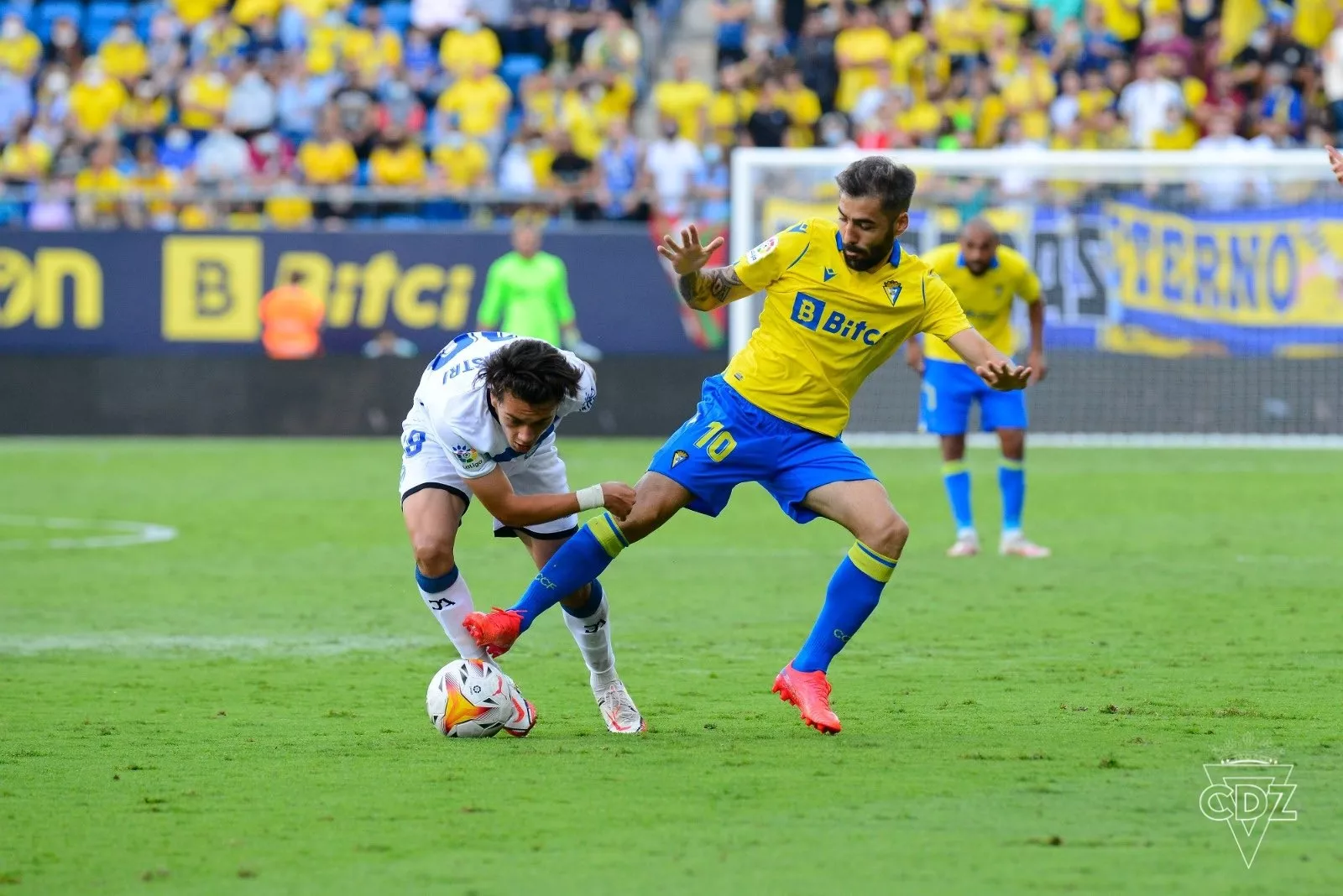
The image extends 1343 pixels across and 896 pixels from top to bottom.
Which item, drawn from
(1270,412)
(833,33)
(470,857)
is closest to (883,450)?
(1270,412)

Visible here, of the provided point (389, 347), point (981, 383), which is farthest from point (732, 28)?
point (981, 383)

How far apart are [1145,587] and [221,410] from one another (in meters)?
12.6

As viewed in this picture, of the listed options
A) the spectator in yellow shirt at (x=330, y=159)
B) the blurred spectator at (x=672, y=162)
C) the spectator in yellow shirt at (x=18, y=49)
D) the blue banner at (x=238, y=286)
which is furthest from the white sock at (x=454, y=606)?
the spectator in yellow shirt at (x=18, y=49)

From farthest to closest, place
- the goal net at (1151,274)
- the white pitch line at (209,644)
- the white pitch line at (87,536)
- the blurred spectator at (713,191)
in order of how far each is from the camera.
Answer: the blurred spectator at (713,191), the goal net at (1151,274), the white pitch line at (87,536), the white pitch line at (209,644)

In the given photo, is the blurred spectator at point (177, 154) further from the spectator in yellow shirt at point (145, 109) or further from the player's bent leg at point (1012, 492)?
the player's bent leg at point (1012, 492)

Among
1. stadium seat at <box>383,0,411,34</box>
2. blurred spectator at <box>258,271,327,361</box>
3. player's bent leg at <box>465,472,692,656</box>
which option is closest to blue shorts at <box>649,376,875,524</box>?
player's bent leg at <box>465,472,692,656</box>

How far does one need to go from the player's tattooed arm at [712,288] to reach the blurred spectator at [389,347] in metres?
13.9

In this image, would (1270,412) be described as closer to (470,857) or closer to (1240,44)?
(1240,44)

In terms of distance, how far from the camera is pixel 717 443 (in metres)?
6.77

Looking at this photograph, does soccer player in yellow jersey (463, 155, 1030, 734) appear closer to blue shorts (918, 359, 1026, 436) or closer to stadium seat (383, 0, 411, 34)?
blue shorts (918, 359, 1026, 436)

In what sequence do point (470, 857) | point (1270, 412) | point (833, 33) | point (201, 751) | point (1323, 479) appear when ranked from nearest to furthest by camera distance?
point (470, 857) → point (201, 751) → point (1323, 479) → point (1270, 412) → point (833, 33)

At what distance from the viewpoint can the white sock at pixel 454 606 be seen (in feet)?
22.1

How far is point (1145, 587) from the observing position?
10445 mm

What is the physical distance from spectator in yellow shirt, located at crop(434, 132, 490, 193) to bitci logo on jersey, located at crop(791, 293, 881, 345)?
15.2m
